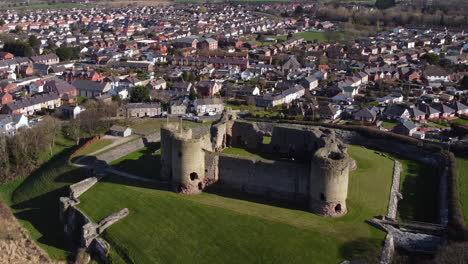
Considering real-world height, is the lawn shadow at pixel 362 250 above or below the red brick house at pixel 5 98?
below

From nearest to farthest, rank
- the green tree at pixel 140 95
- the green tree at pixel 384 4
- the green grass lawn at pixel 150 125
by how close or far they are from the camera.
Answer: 1. the green grass lawn at pixel 150 125
2. the green tree at pixel 140 95
3. the green tree at pixel 384 4

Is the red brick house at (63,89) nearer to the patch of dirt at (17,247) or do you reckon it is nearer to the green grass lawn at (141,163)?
the green grass lawn at (141,163)

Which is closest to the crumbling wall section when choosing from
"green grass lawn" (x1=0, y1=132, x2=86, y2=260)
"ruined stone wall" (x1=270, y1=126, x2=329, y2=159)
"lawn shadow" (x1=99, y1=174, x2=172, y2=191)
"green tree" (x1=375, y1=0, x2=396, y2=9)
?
"lawn shadow" (x1=99, y1=174, x2=172, y2=191)

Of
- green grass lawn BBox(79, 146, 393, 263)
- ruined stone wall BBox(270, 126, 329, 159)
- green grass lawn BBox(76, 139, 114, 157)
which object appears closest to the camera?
green grass lawn BBox(79, 146, 393, 263)

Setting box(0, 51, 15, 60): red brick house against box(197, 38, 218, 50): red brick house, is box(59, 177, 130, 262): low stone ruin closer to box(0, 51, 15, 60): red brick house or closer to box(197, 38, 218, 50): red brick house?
box(0, 51, 15, 60): red brick house

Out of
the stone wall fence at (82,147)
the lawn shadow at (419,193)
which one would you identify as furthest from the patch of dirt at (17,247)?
the lawn shadow at (419,193)
